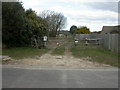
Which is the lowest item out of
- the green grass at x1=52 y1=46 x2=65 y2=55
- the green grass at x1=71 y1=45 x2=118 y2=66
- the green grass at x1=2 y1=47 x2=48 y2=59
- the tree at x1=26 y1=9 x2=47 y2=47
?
the green grass at x1=71 y1=45 x2=118 y2=66

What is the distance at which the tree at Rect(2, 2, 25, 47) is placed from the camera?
29203 mm

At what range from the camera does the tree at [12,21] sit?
29.2m

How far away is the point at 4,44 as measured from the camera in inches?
1256

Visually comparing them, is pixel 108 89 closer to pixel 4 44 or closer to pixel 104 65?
pixel 104 65

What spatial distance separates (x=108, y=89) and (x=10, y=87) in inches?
126

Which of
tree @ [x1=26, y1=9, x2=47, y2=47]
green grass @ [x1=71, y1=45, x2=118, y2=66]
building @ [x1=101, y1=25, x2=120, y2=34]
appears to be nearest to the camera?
green grass @ [x1=71, y1=45, x2=118, y2=66]

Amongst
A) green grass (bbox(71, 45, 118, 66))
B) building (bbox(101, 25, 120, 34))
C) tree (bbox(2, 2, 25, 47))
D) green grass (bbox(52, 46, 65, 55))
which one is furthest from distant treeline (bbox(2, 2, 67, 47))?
building (bbox(101, 25, 120, 34))

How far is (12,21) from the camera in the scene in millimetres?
29547

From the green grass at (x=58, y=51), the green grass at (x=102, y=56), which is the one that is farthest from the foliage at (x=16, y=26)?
the green grass at (x=102, y=56)

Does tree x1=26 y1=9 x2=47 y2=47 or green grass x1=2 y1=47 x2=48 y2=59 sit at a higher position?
tree x1=26 y1=9 x2=47 y2=47

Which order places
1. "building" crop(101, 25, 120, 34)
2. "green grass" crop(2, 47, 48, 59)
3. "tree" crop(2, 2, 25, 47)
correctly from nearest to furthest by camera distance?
"green grass" crop(2, 47, 48, 59)
"tree" crop(2, 2, 25, 47)
"building" crop(101, 25, 120, 34)

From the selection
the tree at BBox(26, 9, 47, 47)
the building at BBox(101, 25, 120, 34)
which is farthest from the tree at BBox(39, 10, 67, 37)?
the tree at BBox(26, 9, 47, 47)

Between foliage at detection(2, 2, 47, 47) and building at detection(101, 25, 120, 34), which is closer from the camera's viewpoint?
foliage at detection(2, 2, 47, 47)

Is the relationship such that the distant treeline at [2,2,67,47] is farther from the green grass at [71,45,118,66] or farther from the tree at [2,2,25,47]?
the green grass at [71,45,118,66]
